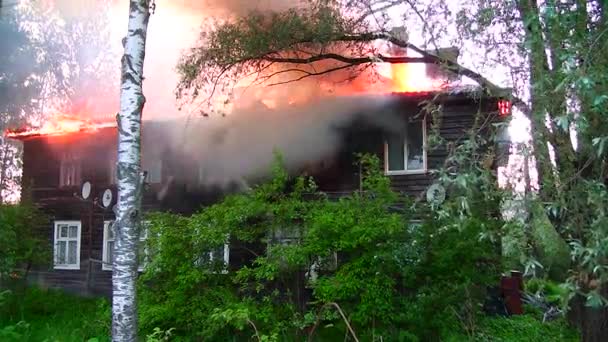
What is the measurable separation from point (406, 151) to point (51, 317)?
8.11 m

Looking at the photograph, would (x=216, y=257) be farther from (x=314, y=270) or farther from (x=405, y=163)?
(x=405, y=163)

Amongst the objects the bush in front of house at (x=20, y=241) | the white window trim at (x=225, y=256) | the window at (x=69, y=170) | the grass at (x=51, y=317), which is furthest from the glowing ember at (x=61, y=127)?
the white window trim at (x=225, y=256)

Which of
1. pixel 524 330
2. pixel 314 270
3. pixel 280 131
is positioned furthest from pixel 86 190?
pixel 524 330

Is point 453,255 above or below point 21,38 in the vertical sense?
below

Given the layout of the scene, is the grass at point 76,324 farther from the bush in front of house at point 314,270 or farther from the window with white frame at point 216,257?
the window with white frame at point 216,257

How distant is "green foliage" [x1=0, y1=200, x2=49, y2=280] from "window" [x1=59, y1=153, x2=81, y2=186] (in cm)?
393

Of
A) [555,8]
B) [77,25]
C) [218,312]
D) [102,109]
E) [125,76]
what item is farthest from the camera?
[77,25]

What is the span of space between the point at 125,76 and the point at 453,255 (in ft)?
16.2

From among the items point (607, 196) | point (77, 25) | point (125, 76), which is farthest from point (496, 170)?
point (77, 25)

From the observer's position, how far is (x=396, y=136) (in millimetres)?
12938

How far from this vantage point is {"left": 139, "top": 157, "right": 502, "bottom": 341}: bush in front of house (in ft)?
26.3

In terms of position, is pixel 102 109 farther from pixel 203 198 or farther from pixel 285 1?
pixel 285 1

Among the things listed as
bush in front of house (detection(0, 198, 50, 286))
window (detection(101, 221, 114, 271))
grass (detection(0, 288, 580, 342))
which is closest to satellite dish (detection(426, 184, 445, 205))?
grass (detection(0, 288, 580, 342))

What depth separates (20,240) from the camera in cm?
1170
